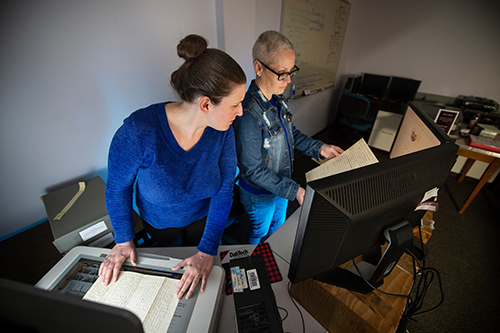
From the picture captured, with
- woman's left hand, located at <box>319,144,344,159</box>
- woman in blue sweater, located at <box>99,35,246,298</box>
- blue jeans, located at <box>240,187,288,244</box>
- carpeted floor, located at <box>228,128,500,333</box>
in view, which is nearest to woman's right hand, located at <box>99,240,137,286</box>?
woman in blue sweater, located at <box>99,35,246,298</box>

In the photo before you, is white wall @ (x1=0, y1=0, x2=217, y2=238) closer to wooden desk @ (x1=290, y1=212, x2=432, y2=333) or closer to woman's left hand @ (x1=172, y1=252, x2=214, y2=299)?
woman's left hand @ (x1=172, y1=252, x2=214, y2=299)

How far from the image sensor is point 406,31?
3074 mm

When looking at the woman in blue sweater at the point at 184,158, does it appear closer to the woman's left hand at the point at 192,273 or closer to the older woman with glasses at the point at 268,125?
the woman's left hand at the point at 192,273

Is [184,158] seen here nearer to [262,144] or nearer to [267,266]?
[262,144]

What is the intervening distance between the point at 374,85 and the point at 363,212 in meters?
3.67

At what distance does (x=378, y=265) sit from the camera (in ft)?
1.94

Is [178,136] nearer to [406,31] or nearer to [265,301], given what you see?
[265,301]

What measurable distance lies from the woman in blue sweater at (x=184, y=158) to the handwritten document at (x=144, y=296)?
28 millimetres

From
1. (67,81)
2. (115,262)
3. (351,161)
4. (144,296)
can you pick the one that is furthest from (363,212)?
(67,81)

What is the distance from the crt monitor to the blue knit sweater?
44cm

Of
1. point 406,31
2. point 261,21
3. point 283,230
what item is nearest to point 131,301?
point 283,230

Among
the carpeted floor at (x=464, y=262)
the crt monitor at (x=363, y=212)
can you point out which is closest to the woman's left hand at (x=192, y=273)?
the crt monitor at (x=363, y=212)

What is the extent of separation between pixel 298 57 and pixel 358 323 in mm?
2565

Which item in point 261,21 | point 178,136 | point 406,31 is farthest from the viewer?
point 406,31
